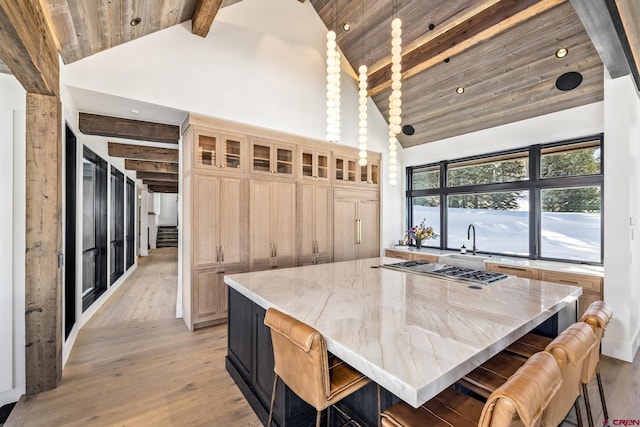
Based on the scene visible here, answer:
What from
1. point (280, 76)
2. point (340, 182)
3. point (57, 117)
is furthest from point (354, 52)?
point (57, 117)

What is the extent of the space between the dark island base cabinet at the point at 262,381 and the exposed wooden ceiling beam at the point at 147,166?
16.5 feet

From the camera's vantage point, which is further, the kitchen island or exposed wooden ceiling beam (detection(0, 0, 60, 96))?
exposed wooden ceiling beam (detection(0, 0, 60, 96))

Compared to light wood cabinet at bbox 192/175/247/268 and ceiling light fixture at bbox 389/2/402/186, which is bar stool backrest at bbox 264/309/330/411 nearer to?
ceiling light fixture at bbox 389/2/402/186

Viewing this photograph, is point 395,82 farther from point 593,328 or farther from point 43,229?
point 43,229

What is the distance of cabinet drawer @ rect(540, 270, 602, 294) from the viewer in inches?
123

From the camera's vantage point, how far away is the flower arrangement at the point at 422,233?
5266 millimetres

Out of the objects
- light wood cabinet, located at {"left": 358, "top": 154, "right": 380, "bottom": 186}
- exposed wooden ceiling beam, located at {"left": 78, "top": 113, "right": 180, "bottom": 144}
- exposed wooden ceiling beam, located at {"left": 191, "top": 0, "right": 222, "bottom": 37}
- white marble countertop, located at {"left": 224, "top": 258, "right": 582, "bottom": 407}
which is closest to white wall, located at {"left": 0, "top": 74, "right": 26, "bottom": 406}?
exposed wooden ceiling beam, located at {"left": 78, "top": 113, "right": 180, "bottom": 144}

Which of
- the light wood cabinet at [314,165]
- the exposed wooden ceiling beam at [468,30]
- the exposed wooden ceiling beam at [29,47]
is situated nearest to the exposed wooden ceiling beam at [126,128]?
the exposed wooden ceiling beam at [29,47]

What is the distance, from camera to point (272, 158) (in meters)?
4.25

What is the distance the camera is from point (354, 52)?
4.93m

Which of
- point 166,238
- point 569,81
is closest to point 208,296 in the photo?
point 569,81

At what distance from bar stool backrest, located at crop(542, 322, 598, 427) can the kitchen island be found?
19 centimetres

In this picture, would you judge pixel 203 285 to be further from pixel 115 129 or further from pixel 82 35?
pixel 82 35

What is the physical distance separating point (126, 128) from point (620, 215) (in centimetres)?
556
